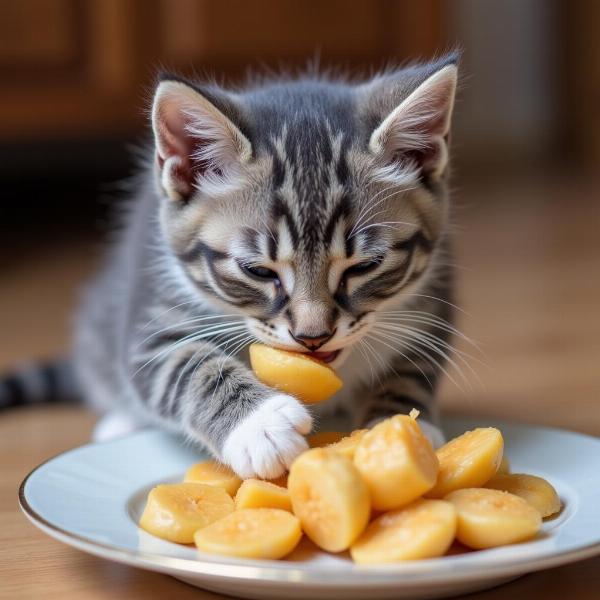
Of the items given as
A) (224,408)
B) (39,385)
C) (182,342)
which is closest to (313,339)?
(224,408)

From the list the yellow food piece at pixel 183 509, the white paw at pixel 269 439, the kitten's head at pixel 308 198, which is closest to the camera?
the yellow food piece at pixel 183 509

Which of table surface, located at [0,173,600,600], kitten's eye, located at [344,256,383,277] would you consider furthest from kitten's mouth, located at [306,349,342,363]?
table surface, located at [0,173,600,600]

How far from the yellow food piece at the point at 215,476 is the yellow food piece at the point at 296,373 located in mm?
123

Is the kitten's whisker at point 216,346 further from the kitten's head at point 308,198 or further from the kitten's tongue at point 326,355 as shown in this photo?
the kitten's tongue at point 326,355

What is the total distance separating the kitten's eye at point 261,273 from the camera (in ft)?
4.29

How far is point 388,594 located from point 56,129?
8.59 feet

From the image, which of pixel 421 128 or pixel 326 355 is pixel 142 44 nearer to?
pixel 421 128

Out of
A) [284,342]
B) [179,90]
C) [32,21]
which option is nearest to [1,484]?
[284,342]

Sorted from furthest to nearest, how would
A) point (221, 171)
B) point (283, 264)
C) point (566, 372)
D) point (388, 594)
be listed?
point (566, 372) → point (221, 171) → point (283, 264) → point (388, 594)

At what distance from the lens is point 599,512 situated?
1108 millimetres

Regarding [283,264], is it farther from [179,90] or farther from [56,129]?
[56,129]

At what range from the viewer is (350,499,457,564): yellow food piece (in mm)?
976

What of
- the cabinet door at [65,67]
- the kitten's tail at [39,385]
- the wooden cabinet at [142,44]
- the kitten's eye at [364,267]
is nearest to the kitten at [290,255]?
the kitten's eye at [364,267]

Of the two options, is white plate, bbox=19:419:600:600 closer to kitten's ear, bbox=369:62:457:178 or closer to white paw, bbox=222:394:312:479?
white paw, bbox=222:394:312:479
